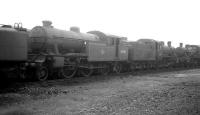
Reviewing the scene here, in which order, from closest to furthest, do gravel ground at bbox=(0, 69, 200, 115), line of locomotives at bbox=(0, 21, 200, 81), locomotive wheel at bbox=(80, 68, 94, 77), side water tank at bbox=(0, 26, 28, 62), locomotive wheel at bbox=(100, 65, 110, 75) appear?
gravel ground at bbox=(0, 69, 200, 115)
side water tank at bbox=(0, 26, 28, 62)
line of locomotives at bbox=(0, 21, 200, 81)
locomotive wheel at bbox=(80, 68, 94, 77)
locomotive wheel at bbox=(100, 65, 110, 75)

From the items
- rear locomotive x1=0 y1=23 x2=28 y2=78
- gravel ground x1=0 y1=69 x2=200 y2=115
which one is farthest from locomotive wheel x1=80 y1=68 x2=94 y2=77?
gravel ground x1=0 y1=69 x2=200 y2=115

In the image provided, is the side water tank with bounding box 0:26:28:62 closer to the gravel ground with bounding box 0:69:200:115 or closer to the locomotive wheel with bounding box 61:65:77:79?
the gravel ground with bounding box 0:69:200:115

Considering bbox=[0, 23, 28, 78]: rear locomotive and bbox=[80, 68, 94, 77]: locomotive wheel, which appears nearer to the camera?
bbox=[0, 23, 28, 78]: rear locomotive

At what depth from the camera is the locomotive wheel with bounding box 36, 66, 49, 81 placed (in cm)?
1225

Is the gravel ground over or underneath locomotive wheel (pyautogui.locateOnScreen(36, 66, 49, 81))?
underneath

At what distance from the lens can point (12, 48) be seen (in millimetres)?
9805

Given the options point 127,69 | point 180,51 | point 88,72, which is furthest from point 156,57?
point 88,72

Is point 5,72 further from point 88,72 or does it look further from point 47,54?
point 88,72

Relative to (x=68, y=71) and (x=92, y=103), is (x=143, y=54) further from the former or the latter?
(x=92, y=103)

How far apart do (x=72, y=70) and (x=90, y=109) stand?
8.40 metres

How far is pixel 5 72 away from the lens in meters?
9.80

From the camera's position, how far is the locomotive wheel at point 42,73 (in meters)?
12.2

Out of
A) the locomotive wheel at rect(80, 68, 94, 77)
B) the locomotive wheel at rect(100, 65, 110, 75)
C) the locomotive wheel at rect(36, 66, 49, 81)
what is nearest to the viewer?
the locomotive wheel at rect(36, 66, 49, 81)

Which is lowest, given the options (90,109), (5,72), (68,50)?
(90,109)
